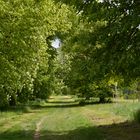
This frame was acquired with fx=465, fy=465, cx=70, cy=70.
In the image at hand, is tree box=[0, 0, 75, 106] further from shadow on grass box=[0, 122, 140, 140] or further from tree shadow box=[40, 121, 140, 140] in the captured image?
tree shadow box=[40, 121, 140, 140]

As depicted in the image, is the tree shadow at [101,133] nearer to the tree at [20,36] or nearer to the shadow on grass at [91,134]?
the shadow on grass at [91,134]

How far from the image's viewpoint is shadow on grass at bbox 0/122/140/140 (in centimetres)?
2108

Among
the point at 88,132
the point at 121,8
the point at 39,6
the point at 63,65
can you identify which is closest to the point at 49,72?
the point at 63,65

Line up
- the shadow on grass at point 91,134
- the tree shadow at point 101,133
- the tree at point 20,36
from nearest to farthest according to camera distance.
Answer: the tree shadow at point 101,133
the shadow on grass at point 91,134
the tree at point 20,36

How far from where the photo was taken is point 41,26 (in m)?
29.2

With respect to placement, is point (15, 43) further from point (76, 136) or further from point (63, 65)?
point (63, 65)

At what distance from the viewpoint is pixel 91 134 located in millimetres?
22125

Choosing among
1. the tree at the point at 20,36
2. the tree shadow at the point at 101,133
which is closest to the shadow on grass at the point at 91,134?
the tree shadow at the point at 101,133

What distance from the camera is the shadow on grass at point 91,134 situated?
69.2ft

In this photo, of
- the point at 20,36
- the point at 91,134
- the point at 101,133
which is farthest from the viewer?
the point at 20,36

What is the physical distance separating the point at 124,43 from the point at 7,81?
1121cm

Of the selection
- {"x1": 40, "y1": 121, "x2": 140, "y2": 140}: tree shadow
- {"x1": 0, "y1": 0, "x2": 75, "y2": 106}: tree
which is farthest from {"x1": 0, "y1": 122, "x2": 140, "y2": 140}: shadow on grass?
{"x1": 0, "y1": 0, "x2": 75, "y2": 106}: tree

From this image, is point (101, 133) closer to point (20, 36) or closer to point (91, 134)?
point (91, 134)

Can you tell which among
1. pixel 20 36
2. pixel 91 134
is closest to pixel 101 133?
pixel 91 134
